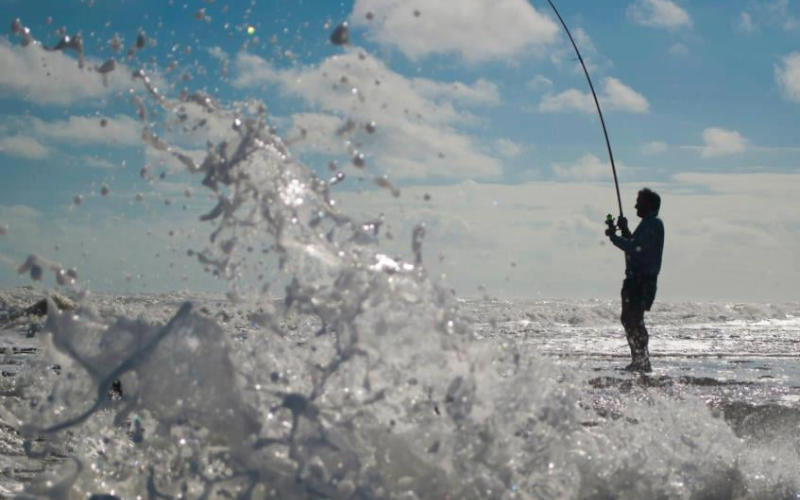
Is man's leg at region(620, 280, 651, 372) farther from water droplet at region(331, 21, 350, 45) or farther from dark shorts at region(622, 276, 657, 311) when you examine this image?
water droplet at region(331, 21, 350, 45)

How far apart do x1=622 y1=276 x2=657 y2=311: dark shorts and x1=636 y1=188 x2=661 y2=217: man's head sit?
21.2 inches

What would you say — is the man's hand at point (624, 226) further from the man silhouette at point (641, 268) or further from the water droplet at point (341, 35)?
the water droplet at point (341, 35)

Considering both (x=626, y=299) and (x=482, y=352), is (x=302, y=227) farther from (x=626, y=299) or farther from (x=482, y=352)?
(x=626, y=299)

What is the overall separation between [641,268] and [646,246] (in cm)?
19

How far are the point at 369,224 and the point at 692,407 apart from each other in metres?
1.82

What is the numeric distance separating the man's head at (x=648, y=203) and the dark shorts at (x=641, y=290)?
1.77ft

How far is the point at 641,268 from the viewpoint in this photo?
23.3 ft

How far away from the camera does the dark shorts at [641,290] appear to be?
23.4 feet

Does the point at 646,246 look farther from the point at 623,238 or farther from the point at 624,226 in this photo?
the point at 624,226

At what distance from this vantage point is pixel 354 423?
2461 mm

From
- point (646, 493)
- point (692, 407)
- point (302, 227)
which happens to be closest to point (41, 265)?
point (302, 227)

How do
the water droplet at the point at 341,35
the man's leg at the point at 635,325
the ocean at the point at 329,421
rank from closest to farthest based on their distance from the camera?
the ocean at the point at 329,421 → the water droplet at the point at 341,35 → the man's leg at the point at 635,325

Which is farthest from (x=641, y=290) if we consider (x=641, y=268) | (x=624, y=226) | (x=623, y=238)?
(x=624, y=226)

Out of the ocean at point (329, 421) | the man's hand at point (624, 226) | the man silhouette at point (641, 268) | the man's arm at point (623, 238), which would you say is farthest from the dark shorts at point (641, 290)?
the ocean at point (329, 421)
